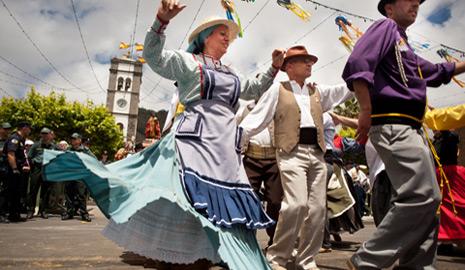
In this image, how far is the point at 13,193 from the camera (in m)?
7.62

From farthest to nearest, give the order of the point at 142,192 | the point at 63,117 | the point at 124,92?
1. the point at 124,92
2. the point at 63,117
3. the point at 142,192

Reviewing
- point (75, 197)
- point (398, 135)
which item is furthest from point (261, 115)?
point (75, 197)

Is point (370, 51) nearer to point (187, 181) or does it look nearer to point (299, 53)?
point (187, 181)

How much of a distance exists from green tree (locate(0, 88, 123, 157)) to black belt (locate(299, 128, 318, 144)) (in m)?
41.9

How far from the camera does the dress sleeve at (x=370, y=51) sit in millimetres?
2324

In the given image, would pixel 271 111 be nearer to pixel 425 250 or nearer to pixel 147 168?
pixel 147 168

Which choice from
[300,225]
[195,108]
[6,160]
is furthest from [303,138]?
[6,160]

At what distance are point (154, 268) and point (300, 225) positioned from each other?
128cm

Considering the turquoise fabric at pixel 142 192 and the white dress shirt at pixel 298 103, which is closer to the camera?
the turquoise fabric at pixel 142 192

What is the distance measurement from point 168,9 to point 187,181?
109cm

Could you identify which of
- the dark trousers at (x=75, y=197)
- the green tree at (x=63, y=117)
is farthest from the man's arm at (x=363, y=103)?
the green tree at (x=63, y=117)

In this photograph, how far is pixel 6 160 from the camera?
769cm

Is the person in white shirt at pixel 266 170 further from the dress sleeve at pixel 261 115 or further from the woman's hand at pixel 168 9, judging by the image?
the woman's hand at pixel 168 9

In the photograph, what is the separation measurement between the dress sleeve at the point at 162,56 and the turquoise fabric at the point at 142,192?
0.61 m
